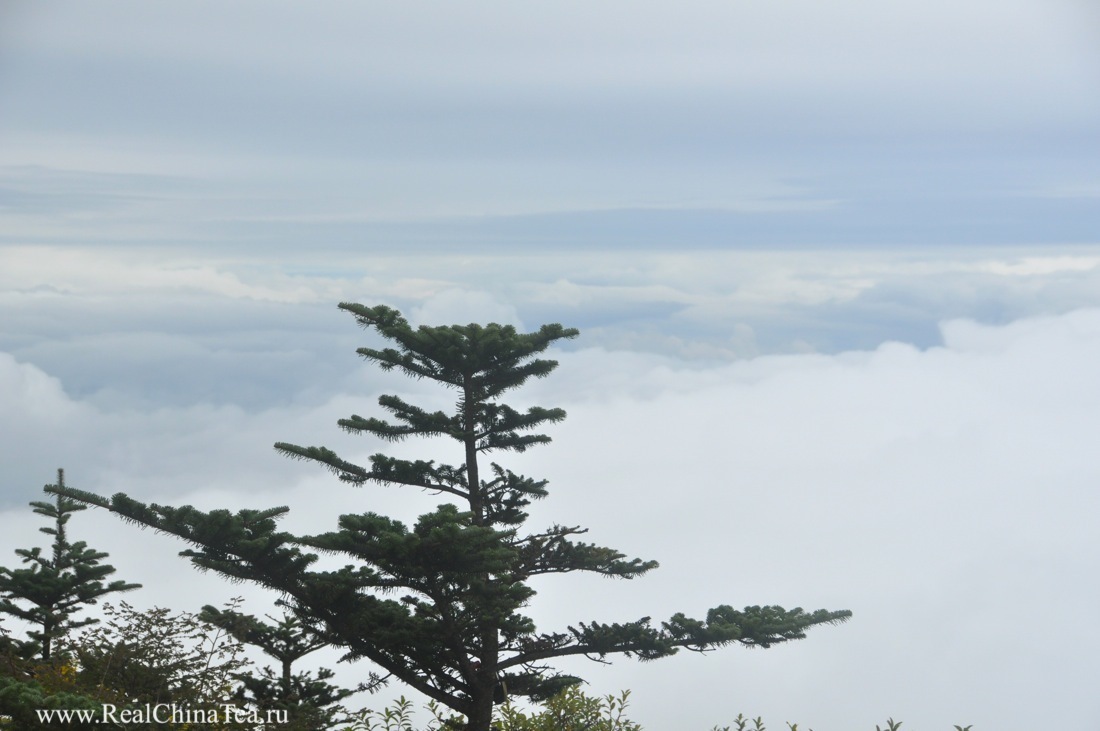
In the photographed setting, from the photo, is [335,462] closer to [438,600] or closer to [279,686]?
[438,600]

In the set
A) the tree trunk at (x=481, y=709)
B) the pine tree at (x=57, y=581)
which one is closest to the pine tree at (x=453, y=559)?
the tree trunk at (x=481, y=709)

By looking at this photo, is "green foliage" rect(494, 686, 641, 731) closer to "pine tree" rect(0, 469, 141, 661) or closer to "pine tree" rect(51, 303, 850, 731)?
"pine tree" rect(51, 303, 850, 731)

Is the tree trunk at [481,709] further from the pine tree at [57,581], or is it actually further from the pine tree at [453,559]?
the pine tree at [57,581]

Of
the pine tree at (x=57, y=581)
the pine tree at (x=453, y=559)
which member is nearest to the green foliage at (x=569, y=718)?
the pine tree at (x=453, y=559)

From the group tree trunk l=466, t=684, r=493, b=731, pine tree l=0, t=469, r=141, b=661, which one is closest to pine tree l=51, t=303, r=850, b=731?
tree trunk l=466, t=684, r=493, b=731

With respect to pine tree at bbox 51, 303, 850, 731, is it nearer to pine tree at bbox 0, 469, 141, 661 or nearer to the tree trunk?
the tree trunk

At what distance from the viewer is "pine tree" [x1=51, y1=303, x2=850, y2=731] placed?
511 inches

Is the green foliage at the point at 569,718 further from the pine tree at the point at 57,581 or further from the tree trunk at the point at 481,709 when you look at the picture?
the pine tree at the point at 57,581

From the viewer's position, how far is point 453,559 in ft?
42.0

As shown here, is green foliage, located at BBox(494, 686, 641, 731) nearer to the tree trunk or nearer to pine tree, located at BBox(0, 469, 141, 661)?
the tree trunk

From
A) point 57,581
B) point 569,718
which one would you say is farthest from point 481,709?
point 57,581

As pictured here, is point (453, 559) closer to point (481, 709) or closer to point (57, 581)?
point (481, 709)

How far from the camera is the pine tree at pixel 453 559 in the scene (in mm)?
12984

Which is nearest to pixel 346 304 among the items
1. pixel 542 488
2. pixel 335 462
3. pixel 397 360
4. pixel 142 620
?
pixel 397 360
